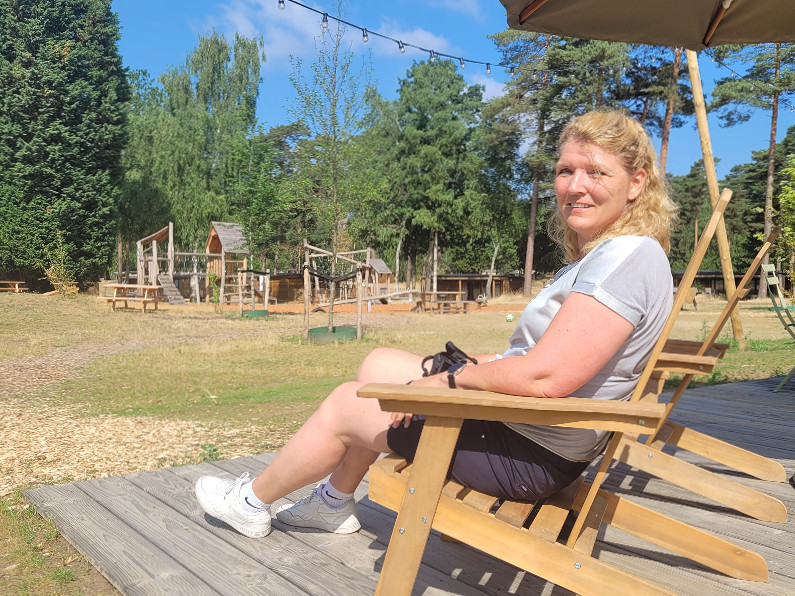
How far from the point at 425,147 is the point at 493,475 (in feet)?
120

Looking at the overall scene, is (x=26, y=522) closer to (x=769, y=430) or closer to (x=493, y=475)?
(x=493, y=475)

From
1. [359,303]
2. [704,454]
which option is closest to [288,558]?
[704,454]

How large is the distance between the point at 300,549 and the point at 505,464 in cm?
93

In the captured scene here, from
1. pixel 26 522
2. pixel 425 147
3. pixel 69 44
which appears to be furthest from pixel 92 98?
pixel 26 522

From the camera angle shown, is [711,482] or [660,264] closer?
[660,264]

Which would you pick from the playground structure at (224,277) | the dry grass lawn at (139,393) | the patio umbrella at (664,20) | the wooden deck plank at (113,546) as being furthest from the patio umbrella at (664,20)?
the playground structure at (224,277)

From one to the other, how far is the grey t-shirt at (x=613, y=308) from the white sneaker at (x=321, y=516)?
0.94m

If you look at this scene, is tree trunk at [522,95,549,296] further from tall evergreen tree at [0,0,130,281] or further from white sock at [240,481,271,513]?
white sock at [240,481,271,513]

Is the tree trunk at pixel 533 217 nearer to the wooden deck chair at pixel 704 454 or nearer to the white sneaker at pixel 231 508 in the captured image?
the wooden deck chair at pixel 704 454

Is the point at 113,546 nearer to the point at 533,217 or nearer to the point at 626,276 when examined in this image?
the point at 626,276

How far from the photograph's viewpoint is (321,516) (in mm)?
2391

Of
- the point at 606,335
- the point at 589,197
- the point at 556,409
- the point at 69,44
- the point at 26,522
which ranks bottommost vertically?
the point at 26,522

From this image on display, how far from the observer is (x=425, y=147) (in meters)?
37.3

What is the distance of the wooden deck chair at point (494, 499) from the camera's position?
1.48 metres
